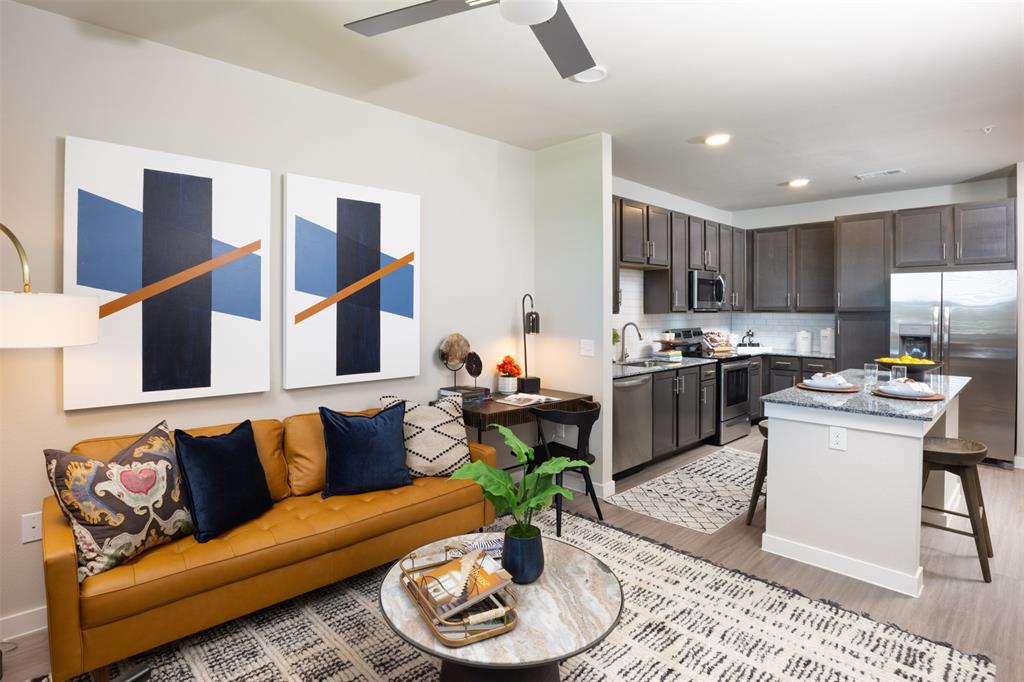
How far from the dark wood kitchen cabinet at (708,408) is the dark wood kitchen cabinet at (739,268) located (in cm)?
162

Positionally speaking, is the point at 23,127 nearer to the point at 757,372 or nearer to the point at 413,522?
the point at 413,522

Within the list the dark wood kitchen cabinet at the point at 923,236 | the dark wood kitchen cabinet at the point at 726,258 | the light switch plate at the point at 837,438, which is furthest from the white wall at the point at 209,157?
the dark wood kitchen cabinet at the point at 923,236

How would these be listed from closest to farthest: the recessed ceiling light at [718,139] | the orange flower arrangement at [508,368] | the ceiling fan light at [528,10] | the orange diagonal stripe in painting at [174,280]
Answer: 1. the ceiling fan light at [528,10]
2. the orange diagonal stripe in painting at [174,280]
3. the recessed ceiling light at [718,139]
4. the orange flower arrangement at [508,368]

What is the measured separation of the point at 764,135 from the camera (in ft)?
13.1

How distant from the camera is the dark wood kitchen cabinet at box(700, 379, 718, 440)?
5246mm

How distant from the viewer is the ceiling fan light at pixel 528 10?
1.64 m

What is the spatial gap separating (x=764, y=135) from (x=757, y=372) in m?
3.06

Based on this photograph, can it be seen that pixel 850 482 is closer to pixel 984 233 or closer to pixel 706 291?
pixel 706 291

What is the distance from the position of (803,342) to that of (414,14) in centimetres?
613

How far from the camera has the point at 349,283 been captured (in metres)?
3.29

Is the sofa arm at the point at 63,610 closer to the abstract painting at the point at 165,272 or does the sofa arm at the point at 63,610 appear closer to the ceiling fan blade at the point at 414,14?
the abstract painting at the point at 165,272

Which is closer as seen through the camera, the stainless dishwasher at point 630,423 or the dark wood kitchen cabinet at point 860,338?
the stainless dishwasher at point 630,423

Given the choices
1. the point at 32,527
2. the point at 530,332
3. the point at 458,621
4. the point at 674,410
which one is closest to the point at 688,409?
the point at 674,410

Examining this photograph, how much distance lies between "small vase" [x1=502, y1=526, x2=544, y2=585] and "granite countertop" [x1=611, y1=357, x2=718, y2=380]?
2.48 m
